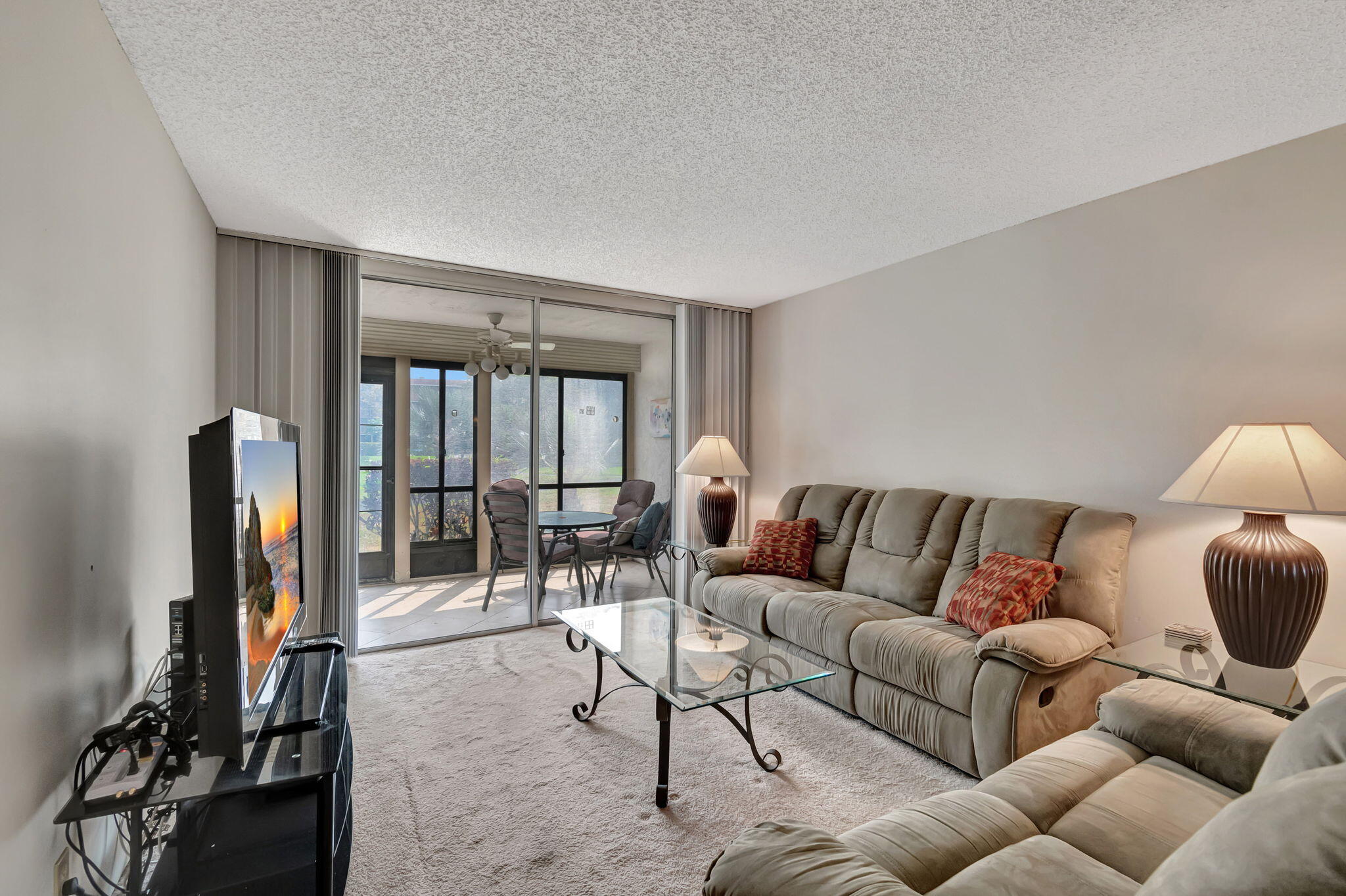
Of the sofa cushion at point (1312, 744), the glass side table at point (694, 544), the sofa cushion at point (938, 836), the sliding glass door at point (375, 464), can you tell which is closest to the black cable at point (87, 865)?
the sofa cushion at point (938, 836)

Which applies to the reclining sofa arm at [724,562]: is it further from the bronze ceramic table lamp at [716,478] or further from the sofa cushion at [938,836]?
the sofa cushion at [938,836]

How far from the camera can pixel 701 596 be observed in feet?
13.3

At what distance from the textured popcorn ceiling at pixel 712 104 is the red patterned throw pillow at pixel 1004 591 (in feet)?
5.55

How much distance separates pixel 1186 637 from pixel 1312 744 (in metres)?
1.52

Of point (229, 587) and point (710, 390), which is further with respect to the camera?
point (710, 390)

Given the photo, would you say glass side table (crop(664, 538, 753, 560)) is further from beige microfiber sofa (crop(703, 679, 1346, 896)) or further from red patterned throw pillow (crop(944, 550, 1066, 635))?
beige microfiber sofa (crop(703, 679, 1346, 896))

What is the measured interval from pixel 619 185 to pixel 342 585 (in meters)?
2.80

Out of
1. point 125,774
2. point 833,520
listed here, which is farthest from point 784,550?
point 125,774

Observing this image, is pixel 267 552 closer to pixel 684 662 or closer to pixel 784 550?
pixel 684 662

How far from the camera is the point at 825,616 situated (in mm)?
3139

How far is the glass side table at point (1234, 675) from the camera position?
5.79 ft

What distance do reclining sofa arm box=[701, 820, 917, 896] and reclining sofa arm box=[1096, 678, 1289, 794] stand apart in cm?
111

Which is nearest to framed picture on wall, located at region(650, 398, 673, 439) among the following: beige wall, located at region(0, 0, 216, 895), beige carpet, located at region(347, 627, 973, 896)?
beige carpet, located at region(347, 627, 973, 896)

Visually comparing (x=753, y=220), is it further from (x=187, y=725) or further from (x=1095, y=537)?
(x=187, y=725)
